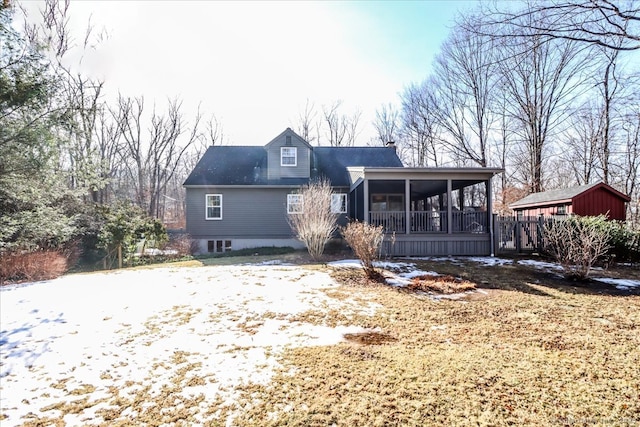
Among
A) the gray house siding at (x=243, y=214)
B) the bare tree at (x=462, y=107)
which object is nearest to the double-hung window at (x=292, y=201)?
the gray house siding at (x=243, y=214)

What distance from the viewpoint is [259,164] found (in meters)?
16.8

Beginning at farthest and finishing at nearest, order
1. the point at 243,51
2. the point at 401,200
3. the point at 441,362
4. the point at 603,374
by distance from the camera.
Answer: the point at 401,200, the point at 243,51, the point at 441,362, the point at 603,374

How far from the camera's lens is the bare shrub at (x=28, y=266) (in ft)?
27.2

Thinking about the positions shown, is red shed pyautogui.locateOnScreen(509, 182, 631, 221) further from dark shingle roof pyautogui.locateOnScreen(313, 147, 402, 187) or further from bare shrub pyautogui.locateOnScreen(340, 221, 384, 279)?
bare shrub pyautogui.locateOnScreen(340, 221, 384, 279)

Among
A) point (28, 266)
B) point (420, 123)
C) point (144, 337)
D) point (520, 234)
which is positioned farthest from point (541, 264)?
point (420, 123)

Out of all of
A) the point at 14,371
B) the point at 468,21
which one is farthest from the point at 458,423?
the point at 468,21

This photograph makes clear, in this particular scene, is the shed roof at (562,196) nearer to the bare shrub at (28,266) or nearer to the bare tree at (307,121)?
the bare shrub at (28,266)

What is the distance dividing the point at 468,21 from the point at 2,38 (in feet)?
32.5

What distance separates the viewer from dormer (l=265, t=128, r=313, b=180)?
15711 mm

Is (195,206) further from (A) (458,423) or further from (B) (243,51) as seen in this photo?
(A) (458,423)

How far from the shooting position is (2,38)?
23.2ft

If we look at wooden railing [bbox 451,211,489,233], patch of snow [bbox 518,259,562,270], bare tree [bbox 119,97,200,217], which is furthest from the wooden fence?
bare tree [bbox 119,97,200,217]

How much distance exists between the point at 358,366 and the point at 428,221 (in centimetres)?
932

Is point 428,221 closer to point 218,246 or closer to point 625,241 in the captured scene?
point 625,241
